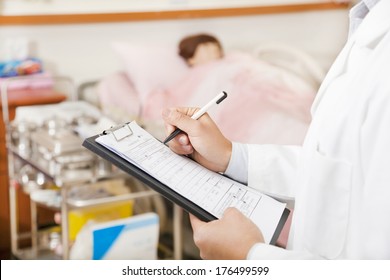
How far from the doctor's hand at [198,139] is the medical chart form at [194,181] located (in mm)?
22

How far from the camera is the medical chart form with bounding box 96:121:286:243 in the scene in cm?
83

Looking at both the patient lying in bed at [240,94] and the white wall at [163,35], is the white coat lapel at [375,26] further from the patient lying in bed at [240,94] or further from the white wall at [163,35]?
the white wall at [163,35]

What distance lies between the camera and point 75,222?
1817 millimetres

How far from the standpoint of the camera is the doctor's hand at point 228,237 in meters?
0.77

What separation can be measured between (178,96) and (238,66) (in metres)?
0.28

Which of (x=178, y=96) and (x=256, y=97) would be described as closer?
(x=256, y=97)

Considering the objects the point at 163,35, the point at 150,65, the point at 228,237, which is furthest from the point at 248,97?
the point at 228,237

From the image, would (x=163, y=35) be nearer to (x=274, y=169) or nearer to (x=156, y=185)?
(x=274, y=169)

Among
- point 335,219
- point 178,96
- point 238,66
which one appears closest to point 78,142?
point 178,96

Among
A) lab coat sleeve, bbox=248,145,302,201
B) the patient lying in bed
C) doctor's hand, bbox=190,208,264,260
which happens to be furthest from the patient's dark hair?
doctor's hand, bbox=190,208,264,260

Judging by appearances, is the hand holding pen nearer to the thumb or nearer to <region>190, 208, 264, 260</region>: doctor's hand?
the thumb

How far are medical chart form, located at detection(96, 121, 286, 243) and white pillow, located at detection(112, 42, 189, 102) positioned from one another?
1536mm

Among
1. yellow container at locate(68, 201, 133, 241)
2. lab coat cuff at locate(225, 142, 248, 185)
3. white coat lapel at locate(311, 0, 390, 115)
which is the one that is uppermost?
white coat lapel at locate(311, 0, 390, 115)
